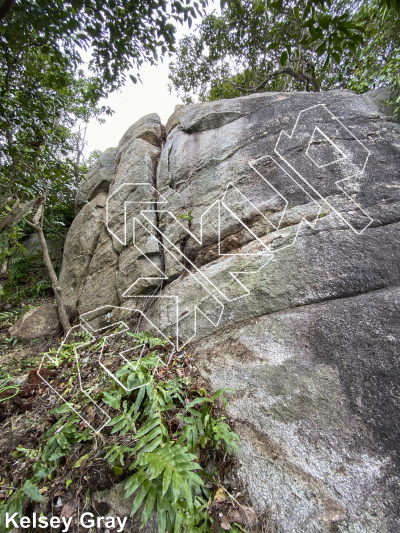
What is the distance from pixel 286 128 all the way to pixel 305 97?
2.96ft

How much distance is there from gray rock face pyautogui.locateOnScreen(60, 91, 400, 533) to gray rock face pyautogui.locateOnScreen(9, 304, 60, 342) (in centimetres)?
49

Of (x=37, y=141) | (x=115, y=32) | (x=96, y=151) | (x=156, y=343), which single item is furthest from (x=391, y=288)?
(x=96, y=151)

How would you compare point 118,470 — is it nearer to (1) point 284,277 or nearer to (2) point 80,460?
(2) point 80,460

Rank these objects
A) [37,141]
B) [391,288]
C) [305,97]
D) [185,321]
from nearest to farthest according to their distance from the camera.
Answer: [391,288] → [185,321] → [37,141] → [305,97]

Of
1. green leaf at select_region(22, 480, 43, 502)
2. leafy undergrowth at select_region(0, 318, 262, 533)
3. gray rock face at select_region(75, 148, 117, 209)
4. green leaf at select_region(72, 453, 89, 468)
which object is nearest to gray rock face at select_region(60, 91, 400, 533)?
leafy undergrowth at select_region(0, 318, 262, 533)

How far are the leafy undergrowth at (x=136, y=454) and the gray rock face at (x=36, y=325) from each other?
1.80 m

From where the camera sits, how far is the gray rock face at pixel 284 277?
1452mm

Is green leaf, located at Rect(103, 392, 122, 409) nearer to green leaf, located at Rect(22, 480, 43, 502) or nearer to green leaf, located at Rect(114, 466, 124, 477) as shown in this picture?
green leaf, located at Rect(114, 466, 124, 477)

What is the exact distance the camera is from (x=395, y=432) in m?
1.44

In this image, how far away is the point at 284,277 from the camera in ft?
8.09

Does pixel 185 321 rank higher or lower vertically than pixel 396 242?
lower

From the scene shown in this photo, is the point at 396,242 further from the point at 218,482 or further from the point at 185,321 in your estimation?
the point at 218,482

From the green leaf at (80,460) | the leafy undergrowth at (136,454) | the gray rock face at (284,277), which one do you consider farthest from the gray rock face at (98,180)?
the green leaf at (80,460)

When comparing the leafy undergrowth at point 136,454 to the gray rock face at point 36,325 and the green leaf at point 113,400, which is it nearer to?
the green leaf at point 113,400
